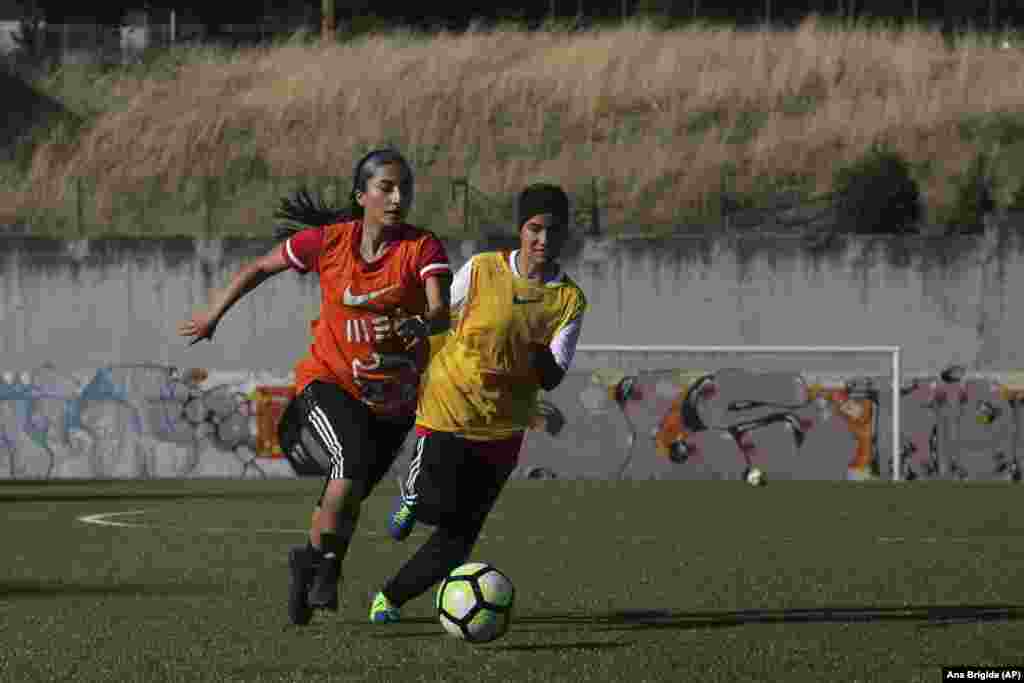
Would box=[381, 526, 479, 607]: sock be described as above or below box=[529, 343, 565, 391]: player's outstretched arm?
below

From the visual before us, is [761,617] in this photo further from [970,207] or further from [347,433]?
[970,207]

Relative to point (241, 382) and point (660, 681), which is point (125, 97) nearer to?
point (241, 382)

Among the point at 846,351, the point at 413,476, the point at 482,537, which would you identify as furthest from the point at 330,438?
the point at 846,351

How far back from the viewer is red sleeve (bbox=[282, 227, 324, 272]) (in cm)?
1012

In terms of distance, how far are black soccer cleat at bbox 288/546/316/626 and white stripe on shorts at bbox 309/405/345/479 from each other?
402 mm

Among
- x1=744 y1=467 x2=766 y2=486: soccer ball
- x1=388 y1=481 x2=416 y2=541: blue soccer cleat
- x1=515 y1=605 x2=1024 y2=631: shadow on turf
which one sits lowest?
x1=744 y1=467 x2=766 y2=486: soccer ball

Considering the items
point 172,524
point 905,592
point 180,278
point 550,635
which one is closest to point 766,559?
point 905,592

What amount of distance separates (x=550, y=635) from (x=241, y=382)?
84.4 ft

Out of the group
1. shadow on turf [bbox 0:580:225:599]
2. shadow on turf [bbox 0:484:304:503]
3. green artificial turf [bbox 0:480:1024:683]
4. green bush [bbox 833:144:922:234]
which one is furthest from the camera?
green bush [bbox 833:144:922:234]

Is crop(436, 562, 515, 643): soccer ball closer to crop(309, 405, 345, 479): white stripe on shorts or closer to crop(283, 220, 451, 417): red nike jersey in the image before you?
crop(309, 405, 345, 479): white stripe on shorts

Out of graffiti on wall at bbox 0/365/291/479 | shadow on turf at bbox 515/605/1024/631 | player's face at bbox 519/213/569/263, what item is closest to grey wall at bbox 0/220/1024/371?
graffiti on wall at bbox 0/365/291/479

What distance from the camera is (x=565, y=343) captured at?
9.97 m

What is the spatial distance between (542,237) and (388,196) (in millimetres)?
753

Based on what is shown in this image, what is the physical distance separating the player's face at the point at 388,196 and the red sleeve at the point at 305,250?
295mm
